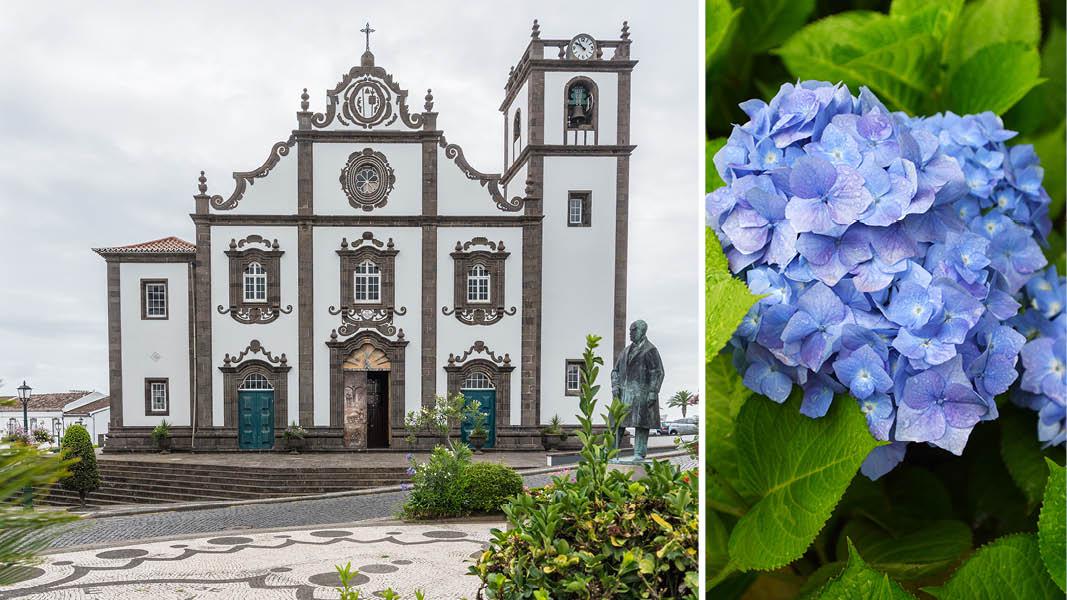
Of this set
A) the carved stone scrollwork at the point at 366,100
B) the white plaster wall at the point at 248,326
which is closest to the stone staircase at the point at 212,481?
the white plaster wall at the point at 248,326

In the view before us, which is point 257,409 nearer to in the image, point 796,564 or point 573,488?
point 573,488

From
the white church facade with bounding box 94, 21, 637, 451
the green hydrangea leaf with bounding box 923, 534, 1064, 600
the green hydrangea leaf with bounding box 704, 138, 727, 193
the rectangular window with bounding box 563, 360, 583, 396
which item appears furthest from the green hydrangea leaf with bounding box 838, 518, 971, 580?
the rectangular window with bounding box 563, 360, 583, 396

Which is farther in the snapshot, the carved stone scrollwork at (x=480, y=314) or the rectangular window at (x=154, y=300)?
the carved stone scrollwork at (x=480, y=314)

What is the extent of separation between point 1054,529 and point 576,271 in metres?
1.46

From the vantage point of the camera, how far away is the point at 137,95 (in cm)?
154

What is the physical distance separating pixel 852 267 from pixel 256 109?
153 centimetres

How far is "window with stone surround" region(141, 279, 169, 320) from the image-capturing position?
59.2 inches

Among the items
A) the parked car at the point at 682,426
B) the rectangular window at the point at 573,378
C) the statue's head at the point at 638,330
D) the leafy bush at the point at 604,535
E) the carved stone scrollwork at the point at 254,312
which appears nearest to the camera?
the leafy bush at the point at 604,535

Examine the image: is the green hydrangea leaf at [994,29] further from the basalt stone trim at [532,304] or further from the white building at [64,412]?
the white building at [64,412]

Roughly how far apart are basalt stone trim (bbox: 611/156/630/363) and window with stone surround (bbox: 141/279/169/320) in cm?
97

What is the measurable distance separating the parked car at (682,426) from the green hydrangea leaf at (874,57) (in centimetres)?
101

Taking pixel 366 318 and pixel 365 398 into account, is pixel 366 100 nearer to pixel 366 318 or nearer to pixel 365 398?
pixel 366 318

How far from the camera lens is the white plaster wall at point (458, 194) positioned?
1636 millimetres

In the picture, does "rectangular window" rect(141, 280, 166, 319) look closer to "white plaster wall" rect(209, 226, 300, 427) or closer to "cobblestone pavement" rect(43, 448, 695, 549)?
"white plaster wall" rect(209, 226, 300, 427)
